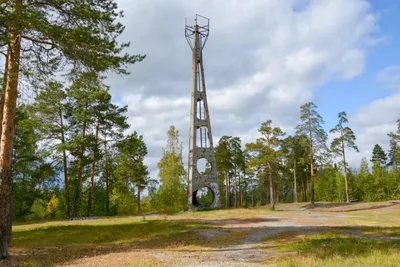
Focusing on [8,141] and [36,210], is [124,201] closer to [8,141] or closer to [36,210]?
[36,210]

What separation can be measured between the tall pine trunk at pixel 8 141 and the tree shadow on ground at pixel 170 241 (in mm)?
1016

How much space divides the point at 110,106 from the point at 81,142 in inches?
210

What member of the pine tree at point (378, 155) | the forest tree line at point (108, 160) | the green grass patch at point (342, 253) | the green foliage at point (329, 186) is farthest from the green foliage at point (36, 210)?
the pine tree at point (378, 155)

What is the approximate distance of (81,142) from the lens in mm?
30609

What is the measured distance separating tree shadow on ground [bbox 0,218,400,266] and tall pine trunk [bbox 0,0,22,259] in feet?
3.33

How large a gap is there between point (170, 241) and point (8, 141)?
741 cm

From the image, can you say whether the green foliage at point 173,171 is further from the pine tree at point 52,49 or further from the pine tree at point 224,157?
the pine tree at point 52,49

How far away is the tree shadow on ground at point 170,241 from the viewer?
11711 mm

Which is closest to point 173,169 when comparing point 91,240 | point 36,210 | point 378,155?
point 36,210

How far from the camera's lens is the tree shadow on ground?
1171cm

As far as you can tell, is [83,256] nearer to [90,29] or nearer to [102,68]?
[102,68]

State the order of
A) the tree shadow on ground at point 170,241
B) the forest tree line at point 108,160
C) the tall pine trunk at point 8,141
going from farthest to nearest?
the forest tree line at point 108,160, the tree shadow on ground at point 170,241, the tall pine trunk at point 8,141

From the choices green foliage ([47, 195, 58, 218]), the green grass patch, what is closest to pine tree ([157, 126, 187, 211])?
green foliage ([47, 195, 58, 218])

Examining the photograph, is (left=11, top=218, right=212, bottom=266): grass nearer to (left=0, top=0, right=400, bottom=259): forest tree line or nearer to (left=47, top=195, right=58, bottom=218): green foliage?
(left=0, top=0, right=400, bottom=259): forest tree line
